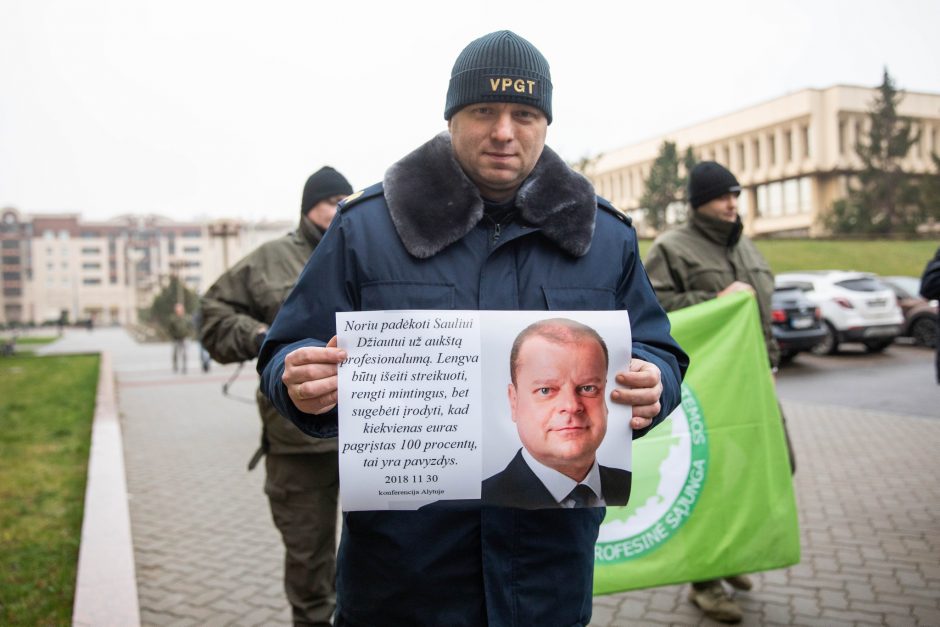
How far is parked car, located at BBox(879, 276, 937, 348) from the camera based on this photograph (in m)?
18.2

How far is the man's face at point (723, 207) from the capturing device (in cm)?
461

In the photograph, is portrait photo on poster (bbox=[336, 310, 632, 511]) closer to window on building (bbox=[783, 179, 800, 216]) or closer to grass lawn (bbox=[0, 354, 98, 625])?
grass lawn (bbox=[0, 354, 98, 625])

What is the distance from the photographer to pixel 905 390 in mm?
12883

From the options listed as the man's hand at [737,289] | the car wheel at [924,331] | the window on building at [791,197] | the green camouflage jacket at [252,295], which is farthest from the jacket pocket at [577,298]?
the window on building at [791,197]

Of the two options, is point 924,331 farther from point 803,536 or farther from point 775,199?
point 775,199

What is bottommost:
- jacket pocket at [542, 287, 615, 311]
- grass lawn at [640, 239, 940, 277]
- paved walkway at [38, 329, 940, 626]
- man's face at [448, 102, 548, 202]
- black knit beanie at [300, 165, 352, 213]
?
paved walkway at [38, 329, 940, 626]

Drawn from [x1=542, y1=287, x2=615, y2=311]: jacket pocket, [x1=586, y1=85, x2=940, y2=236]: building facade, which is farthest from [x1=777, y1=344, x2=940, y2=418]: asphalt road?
[x1=586, y1=85, x2=940, y2=236]: building facade

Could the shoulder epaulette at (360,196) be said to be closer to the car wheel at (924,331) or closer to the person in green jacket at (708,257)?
the person in green jacket at (708,257)

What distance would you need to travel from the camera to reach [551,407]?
1.84 m

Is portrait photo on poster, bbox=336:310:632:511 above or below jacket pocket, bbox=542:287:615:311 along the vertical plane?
below

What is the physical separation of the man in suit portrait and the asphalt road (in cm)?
1041

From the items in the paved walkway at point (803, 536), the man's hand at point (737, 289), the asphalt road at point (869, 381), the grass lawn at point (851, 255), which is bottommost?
the paved walkway at point (803, 536)

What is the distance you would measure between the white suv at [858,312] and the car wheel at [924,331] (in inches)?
32.2

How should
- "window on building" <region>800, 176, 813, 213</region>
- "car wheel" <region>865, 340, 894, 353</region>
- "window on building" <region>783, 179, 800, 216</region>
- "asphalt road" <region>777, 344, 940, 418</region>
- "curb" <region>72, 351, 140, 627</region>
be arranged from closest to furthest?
"curb" <region>72, 351, 140, 627</region> → "asphalt road" <region>777, 344, 940, 418</region> → "car wheel" <region>865, 340, 894, 353</region> → "window on building" <region>800, 176, 813, 213</region> → "window on building" <region>783, 179, 800, 216</region>
